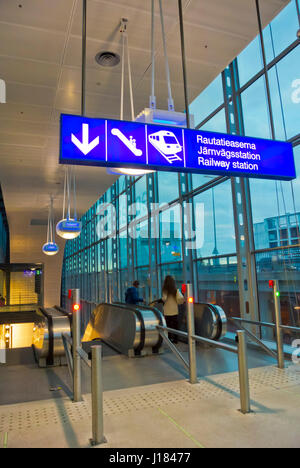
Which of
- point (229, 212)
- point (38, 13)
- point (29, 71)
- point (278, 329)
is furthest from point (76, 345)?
point (229, 212)

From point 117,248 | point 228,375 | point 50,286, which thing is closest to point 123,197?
point 117,248

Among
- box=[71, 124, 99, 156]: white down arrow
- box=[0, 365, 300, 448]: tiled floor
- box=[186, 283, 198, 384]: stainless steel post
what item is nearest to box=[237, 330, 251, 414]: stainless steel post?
box=[0, 365, 300, 448]: tiled floor

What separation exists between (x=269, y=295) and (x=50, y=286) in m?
23.2

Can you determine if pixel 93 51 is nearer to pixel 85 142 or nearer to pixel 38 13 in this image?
pixel 38 13

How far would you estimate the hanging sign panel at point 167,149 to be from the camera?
133 inches

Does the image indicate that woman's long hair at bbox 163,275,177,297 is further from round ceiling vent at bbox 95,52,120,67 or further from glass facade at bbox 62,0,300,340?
round ceiling vent at bbox 95,52,120,67

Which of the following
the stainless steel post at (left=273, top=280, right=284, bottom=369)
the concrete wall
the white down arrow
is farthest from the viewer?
the concrete wall

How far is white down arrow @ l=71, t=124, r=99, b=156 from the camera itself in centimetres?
336

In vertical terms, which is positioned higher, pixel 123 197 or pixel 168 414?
pixel 123 197

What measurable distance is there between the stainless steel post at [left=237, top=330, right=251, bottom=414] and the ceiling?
4769mm

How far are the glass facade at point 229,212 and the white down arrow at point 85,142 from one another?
263cm

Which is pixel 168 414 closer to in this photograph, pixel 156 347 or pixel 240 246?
pixel 156 347

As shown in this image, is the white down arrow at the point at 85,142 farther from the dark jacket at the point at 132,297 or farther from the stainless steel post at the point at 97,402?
the dark jacket at the point at 132,297

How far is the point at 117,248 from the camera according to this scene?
1647cm
